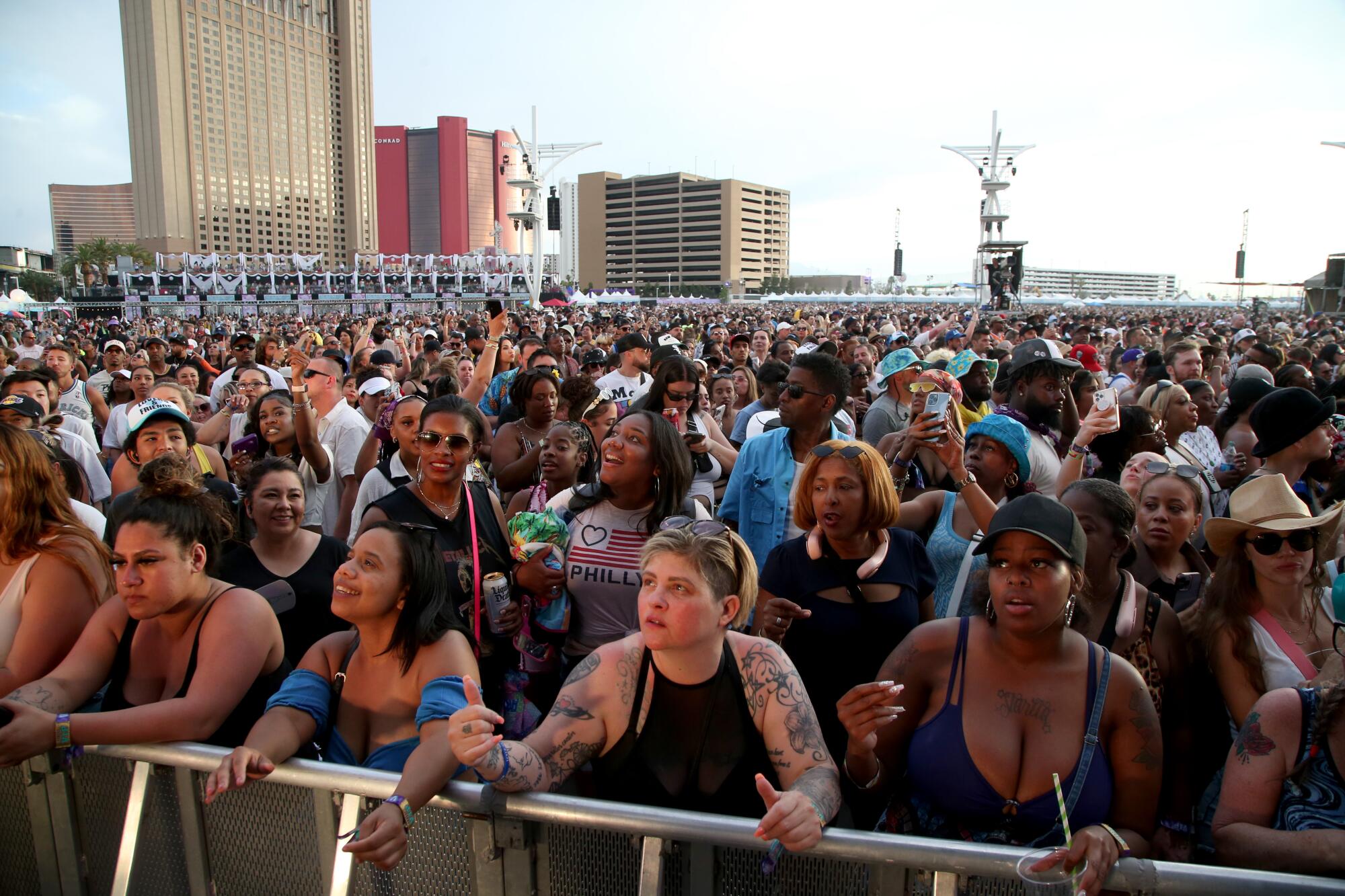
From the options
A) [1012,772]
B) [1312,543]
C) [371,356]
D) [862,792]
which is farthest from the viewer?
[371,356]

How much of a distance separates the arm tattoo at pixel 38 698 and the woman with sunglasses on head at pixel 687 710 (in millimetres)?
1470

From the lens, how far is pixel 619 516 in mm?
3453

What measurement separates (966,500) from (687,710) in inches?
68.9

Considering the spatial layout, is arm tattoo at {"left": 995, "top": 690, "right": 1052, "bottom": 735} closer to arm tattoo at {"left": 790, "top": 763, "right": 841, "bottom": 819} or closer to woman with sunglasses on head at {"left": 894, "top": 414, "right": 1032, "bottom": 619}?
arm tattoo at {"left": 790, "top": 763, "right": 841, "bottom": 819}

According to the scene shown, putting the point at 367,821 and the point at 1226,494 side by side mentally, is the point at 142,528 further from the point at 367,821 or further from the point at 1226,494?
the point at 1226,494

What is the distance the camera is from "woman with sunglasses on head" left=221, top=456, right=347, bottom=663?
318 centimetres

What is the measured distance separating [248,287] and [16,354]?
61.7 metres

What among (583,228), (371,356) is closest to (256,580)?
(371,356)

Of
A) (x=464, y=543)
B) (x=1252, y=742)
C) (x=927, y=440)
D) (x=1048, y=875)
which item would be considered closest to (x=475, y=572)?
(x=464, y=543)

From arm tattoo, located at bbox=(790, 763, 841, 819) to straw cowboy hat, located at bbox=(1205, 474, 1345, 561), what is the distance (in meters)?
1.55

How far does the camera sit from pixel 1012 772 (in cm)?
213

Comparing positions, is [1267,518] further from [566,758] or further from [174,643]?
[174,643]

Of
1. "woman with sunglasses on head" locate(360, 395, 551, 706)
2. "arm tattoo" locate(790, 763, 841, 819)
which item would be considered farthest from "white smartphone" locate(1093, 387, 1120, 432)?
"woman with sunglasses on head" locate(360, 395, 551, 706)

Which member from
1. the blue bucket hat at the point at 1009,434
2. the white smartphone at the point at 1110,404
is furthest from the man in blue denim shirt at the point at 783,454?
the white smartphone at the point at 1110,404
